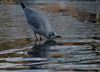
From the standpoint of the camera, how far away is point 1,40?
10.8m

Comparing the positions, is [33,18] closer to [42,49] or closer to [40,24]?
[40,24]

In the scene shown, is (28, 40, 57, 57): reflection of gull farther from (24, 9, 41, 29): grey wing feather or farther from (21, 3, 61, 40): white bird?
(24, 9, 41, 29): grey wing feather

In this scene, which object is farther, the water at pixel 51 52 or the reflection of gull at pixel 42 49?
the reflection of gull at pixel 42 49

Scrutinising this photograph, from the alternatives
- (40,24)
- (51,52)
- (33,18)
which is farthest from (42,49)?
(33,18)

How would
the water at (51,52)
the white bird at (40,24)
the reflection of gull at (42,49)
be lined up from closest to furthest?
the water at (51,52)
the reflection of gull at (42,49)
the white bird at (40,24)

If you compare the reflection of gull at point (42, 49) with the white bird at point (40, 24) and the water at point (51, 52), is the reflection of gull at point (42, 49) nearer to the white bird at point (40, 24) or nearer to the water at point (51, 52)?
the water at point (51, 52)

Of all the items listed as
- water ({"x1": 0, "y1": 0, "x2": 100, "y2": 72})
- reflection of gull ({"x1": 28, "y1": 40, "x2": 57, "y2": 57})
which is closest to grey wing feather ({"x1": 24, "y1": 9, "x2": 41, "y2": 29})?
water ({"x1": 0, "y1": 0, "x2": 100, "y2": 72})

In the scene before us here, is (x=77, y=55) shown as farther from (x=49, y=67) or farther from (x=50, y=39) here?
(x=50, y=39)

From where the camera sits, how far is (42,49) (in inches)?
367

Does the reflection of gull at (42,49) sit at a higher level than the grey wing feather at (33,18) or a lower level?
lower

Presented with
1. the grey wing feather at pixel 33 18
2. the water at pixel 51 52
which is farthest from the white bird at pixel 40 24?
the water at pixel 51 52

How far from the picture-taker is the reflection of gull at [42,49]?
28.1 ft

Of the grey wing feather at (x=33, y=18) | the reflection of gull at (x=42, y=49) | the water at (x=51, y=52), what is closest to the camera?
the water at (x=51, y=52)

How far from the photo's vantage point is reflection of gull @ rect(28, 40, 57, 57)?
8.58 metres
